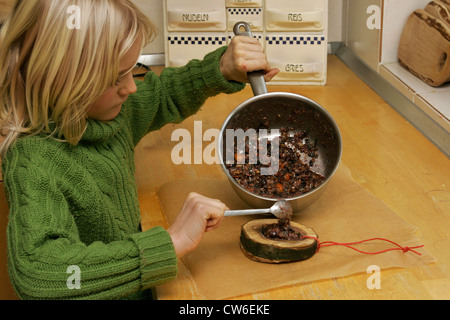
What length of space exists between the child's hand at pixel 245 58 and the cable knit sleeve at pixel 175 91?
0.11 feet

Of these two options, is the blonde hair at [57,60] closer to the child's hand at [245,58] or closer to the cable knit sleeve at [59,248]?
the cable knit sleeve at [59,248]

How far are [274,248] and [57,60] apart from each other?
44cm

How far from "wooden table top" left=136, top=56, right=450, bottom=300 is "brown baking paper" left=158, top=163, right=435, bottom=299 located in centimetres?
2

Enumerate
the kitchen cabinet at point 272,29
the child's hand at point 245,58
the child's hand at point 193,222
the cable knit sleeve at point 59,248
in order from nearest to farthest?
the cable knit sleeve at point 59,248, the child's hand at point 193,222, the child's hand at point 245,58, the kitchen cabinet at point 272,29

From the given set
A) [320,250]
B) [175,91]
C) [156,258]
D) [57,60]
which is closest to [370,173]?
[320,250]

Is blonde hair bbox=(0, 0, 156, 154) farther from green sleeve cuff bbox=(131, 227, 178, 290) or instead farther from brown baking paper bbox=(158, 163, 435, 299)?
brown baking paper bbox=(158, 163, 435, 299)

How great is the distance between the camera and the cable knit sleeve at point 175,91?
1.31 metres

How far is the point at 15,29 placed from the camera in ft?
3.04

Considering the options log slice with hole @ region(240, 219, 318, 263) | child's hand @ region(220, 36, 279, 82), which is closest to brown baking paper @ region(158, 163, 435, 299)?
log slice with hole @ region(240, 219, 318, 263)

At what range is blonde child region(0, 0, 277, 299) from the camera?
34.8 inches

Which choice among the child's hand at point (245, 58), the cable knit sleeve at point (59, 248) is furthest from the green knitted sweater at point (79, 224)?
the child's hand at point (245, 58)
